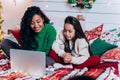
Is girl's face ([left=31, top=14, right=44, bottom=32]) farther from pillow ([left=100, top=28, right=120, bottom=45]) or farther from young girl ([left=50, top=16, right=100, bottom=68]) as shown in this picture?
pillow ([left=100, top=28, right=120, bottom=45])

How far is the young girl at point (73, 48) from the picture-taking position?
2.09m

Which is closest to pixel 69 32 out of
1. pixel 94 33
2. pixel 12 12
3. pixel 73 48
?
pixel 73 48

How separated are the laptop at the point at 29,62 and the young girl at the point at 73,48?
0.91 feet

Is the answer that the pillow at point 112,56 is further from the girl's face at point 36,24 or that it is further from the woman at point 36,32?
the girl's face at point 36,24

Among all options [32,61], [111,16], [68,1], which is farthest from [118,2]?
[32,61]

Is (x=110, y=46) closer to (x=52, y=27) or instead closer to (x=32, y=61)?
(x=52, y=27)

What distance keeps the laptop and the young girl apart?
28cm

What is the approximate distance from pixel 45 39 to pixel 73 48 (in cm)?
29

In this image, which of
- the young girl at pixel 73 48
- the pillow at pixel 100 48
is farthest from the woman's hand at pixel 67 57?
the pillow at pixel 100 48

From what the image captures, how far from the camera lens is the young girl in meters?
2.09

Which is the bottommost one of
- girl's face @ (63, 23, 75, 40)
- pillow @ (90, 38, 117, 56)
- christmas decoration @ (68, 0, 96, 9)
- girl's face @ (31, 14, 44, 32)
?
pillow @ (90, 38, 117, 56)

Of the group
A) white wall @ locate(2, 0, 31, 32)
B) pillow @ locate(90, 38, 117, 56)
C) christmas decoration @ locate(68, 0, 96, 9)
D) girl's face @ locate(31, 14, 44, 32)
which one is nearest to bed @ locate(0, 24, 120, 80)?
pillow @ locate(90, 38, 117, 56)

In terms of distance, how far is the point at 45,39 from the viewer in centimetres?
223

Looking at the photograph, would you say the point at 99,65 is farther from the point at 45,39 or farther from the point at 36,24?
the point at 36,24
